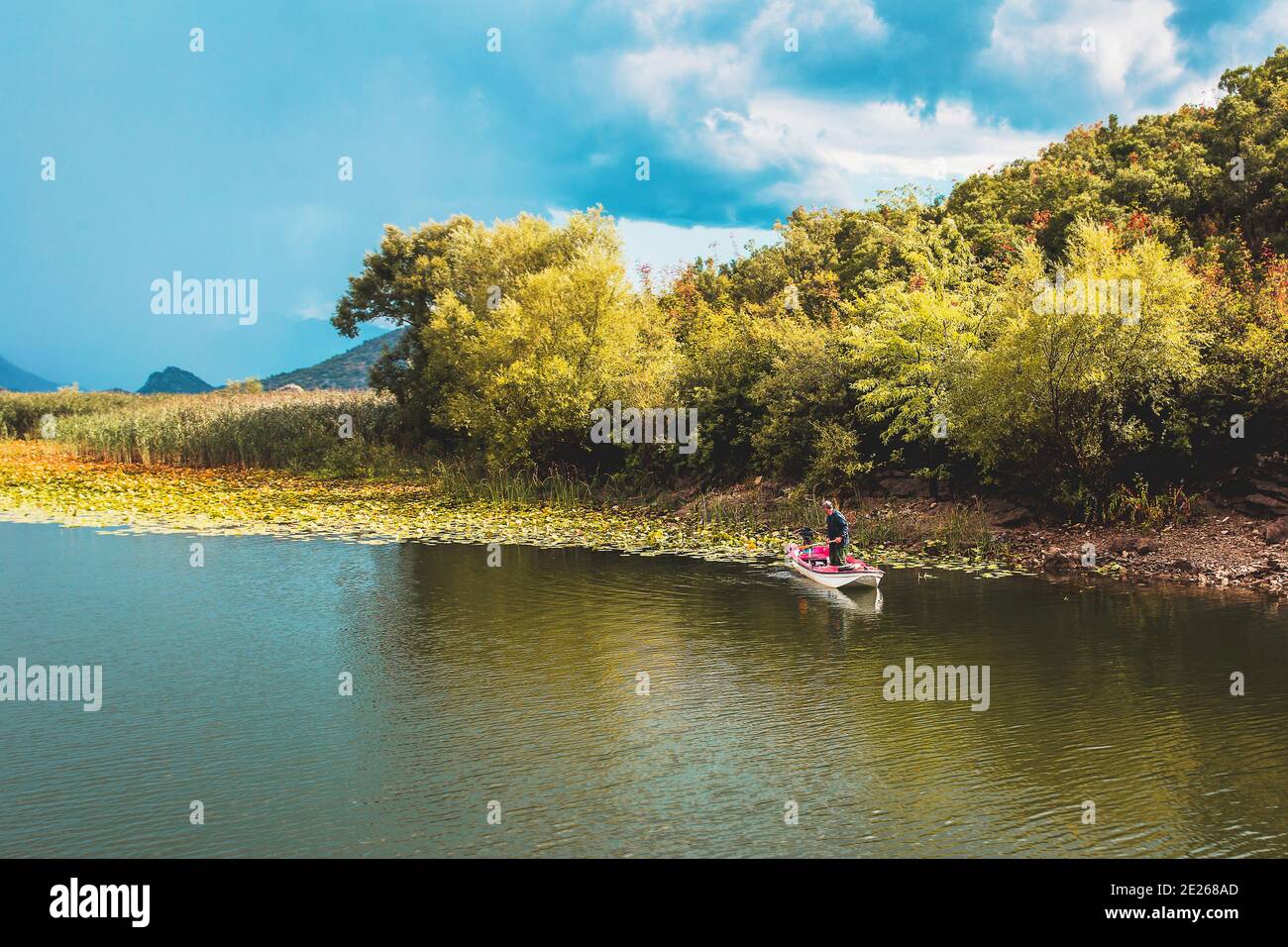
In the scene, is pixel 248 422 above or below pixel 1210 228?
below

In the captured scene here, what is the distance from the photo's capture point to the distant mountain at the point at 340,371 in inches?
5684

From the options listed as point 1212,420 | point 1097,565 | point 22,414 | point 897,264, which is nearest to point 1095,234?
point 1212,420

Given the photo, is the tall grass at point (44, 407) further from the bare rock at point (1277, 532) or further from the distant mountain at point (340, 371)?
the distant mountain at point (340, 371)

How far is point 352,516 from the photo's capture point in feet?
103

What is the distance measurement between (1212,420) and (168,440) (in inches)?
1713

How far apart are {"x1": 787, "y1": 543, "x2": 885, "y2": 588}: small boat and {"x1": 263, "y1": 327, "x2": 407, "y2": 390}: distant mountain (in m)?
126

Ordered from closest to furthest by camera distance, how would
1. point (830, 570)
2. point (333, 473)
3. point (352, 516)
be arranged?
point (830, 570)
point (352, 516)
point (333, 473)

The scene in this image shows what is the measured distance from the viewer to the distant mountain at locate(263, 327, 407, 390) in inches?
5684

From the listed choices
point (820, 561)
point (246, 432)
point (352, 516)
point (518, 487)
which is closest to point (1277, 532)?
point (820, 561)

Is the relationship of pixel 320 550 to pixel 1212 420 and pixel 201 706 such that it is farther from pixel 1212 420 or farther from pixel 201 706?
pixel 1212 420

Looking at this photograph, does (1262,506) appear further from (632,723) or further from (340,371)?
(340,371)

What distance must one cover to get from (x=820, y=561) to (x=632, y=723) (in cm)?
1000

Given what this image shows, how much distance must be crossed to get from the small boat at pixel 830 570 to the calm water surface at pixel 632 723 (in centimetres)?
41
